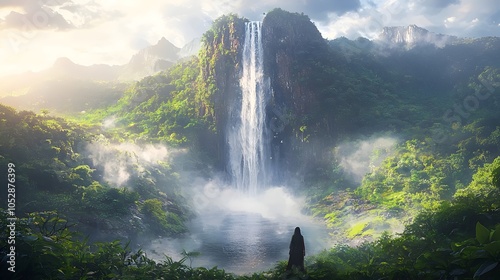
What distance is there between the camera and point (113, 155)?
30875 mm

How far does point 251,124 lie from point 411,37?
81832 millimetres

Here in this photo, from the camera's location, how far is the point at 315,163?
5009 cm

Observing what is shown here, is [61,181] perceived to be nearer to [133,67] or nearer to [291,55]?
[291,55]

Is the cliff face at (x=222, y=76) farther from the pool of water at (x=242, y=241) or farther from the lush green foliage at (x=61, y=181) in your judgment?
the lush green foliage at (x=61, y=181)

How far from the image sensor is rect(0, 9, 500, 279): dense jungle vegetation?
631 centimetres

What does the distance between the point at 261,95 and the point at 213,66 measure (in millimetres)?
12214

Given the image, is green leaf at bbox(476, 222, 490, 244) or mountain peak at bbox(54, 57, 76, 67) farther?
mountain peak at bbox(54, 57, 76, 67)

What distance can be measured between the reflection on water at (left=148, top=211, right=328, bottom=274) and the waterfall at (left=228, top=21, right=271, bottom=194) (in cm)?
2250

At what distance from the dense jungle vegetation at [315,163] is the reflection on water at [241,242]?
165 centimetres

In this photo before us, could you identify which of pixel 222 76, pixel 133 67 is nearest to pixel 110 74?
pixel 133 67

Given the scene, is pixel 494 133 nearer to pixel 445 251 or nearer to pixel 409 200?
pixel 409 200

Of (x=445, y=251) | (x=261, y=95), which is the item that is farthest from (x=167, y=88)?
(x=445, y=251)
